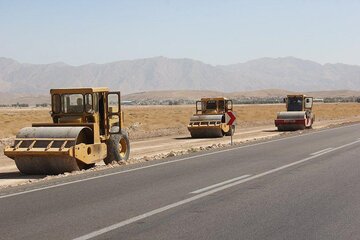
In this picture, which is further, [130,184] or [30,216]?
[130,184]

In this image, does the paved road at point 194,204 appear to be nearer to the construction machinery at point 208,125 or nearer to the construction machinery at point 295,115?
the construction machinery at point 208,125

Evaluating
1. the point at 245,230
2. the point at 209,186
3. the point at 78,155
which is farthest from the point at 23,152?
the point at 245,230

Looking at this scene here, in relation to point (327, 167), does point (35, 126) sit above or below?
above

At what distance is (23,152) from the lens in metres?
15.6

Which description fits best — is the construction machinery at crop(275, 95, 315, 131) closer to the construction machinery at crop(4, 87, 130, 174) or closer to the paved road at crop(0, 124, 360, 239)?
the construction machinery at crop(4, 87, 130, 174)

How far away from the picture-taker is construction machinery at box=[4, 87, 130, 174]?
15.8 m

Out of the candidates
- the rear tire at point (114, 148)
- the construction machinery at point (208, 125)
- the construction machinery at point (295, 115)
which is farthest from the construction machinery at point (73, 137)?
the construction machinery at point (295, 115)

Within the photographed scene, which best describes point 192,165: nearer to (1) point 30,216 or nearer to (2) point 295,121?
(1) point 30,216

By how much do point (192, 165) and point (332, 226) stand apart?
889 cm

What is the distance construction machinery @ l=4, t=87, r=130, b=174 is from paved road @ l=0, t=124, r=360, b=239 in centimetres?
131

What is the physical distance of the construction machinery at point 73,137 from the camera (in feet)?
51.7

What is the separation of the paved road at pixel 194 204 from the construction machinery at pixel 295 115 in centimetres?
2368

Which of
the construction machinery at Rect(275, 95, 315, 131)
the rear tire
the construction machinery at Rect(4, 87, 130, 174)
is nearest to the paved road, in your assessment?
the construction machinery at Rect(4, 87, 130, 174)

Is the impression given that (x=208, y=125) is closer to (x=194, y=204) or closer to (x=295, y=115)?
(x=295, y=115)
